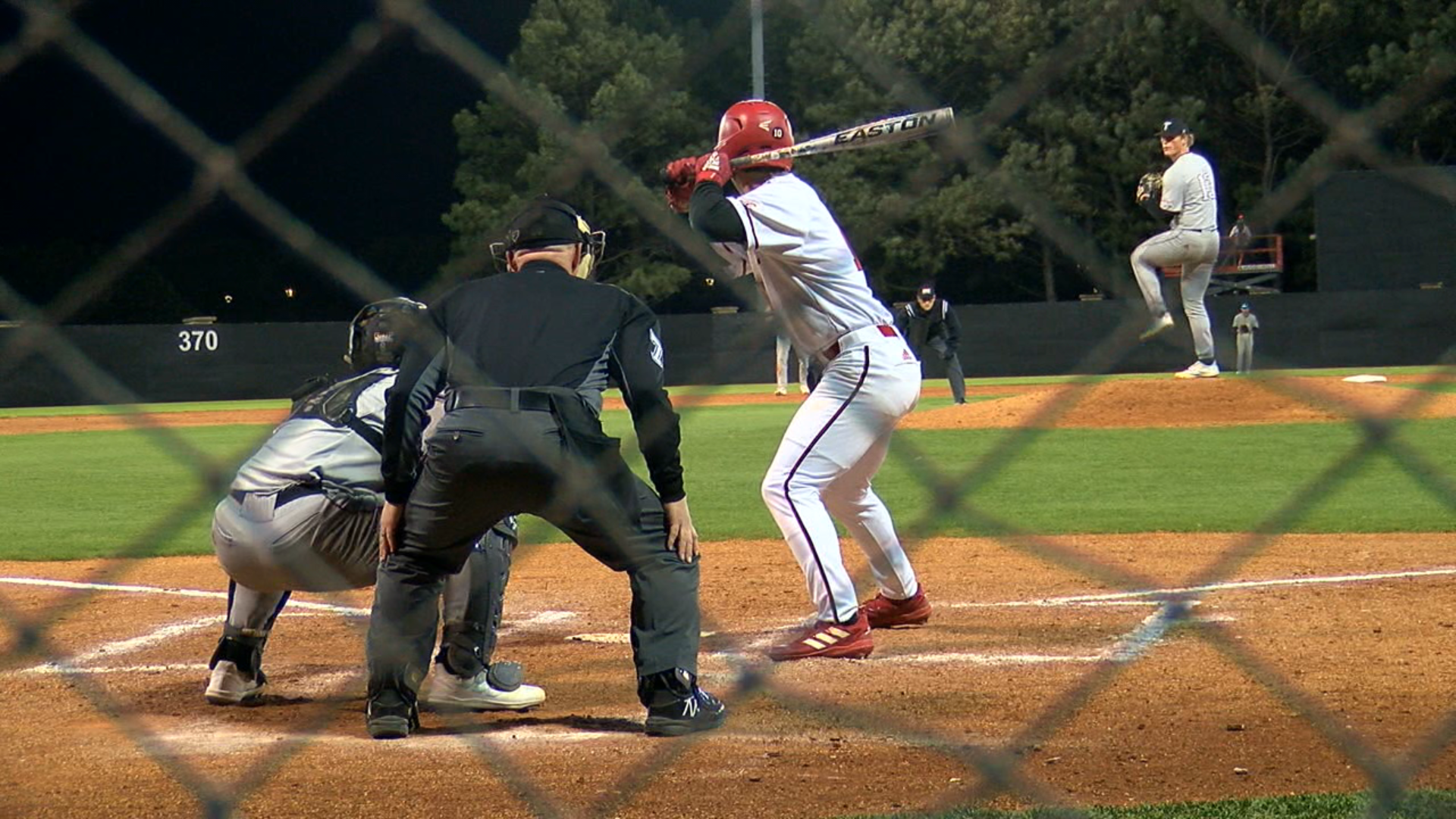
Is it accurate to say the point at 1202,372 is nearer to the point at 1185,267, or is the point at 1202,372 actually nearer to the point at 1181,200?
Result: the point at 1185,267

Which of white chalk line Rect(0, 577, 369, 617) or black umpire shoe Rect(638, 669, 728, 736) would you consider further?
white chalk line Rect(0, 577, 369, 617)

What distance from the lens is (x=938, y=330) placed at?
754 inches

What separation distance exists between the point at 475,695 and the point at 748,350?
67.0 feet

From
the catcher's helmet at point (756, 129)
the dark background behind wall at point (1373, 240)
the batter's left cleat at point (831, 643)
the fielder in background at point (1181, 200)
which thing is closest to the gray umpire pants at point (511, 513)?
the batter's left cleat at point (831, 643)

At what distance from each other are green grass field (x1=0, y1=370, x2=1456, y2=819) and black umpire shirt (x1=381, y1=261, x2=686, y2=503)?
1.53m

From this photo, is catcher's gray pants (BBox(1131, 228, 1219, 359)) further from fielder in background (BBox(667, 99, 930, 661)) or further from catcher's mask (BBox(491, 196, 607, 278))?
catcher's mask (BBox(491, 196, 607, 278))

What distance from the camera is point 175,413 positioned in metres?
23.1

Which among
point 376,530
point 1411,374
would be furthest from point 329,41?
point 1411,374

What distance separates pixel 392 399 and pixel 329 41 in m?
1.10

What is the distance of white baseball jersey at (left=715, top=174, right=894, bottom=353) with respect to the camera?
4.59 m

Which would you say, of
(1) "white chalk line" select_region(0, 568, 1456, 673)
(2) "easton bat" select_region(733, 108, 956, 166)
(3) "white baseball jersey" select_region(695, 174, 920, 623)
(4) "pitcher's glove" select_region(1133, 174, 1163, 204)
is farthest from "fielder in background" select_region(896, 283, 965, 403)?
(2) "easton bat" select_region(733, 108, 956, 166)

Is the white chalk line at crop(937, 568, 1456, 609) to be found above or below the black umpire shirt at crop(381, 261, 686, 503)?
below

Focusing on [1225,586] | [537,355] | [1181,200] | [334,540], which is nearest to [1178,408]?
[1181,200]

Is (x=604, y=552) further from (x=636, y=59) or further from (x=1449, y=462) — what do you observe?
(x=1449, y=462)
